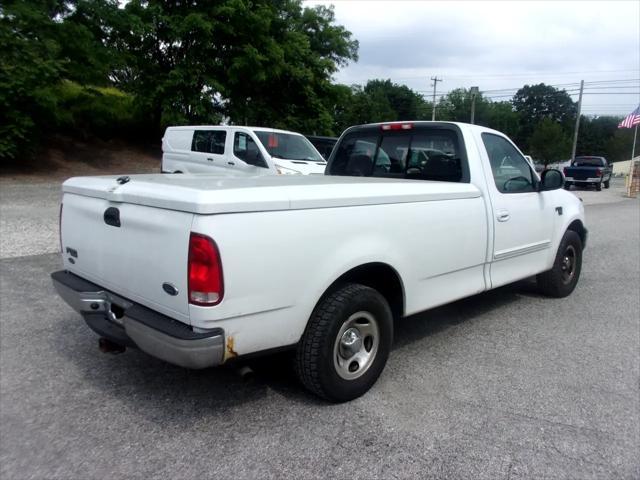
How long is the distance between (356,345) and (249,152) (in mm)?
9290

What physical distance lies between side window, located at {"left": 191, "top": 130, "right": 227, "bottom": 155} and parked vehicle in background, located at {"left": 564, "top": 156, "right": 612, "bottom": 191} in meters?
21.8

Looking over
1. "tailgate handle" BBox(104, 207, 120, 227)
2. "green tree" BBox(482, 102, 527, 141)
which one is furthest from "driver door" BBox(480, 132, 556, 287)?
"green tree" BBox(482, 102, 527, 141)

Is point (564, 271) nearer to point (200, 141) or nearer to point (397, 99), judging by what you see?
point (200, 141)

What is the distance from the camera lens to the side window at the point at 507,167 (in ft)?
14.8

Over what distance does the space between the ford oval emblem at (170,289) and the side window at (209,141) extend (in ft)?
33.9

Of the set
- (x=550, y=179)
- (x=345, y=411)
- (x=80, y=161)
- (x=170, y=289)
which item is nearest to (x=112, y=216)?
(x=170, y=289)

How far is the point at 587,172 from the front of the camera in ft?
90.6

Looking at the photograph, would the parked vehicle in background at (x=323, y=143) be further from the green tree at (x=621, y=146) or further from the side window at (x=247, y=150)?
the green tree at (x=621, y=146)

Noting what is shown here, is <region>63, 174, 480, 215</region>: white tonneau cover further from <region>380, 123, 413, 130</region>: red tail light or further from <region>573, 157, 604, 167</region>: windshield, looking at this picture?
<region>573, 157, 604, 167</region>: windshield

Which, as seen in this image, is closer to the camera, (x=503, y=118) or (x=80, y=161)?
(x=80, y=161)

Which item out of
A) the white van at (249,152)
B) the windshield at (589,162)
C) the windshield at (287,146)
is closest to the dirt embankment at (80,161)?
the white van at (249,152)

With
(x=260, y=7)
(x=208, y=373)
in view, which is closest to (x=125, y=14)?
(x=260, y=7)

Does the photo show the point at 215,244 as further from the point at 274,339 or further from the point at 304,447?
the point at 304,447

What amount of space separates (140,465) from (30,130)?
17707 mm
